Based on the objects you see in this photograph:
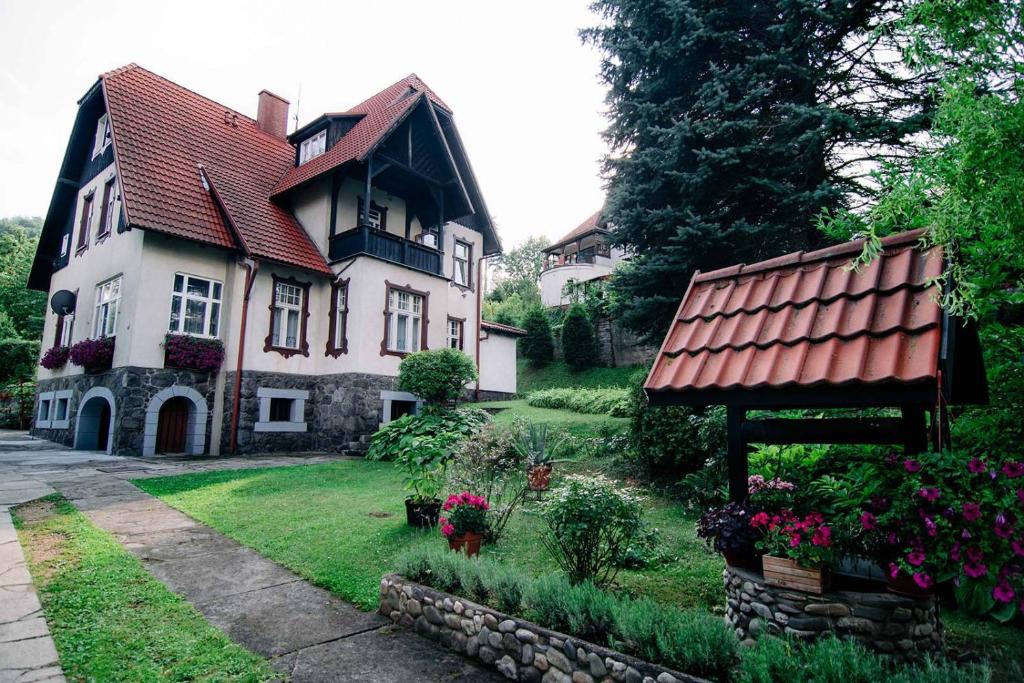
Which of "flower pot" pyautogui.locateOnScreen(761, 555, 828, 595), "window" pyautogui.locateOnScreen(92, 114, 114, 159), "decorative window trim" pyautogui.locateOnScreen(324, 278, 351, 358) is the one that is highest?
"window" pyautogui.locateOnScreen(92, 114, 114, 159)

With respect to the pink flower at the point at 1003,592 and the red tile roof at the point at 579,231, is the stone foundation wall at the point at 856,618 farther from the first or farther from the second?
the red tile roof at the point at 579,231

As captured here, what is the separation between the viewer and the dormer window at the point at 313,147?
58.5 feet

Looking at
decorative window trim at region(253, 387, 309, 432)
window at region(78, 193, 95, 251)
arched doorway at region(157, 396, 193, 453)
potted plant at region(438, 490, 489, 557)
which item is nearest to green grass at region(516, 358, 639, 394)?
decorative window trim at region(253, 387, 309, 432)

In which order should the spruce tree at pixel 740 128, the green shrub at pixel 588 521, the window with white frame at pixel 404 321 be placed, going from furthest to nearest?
the window with white frame at pixel 404 321
the spruce tree at pixel 740 128
the green shrub at pixel 588 521

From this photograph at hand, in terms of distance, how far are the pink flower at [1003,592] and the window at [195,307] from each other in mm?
15370

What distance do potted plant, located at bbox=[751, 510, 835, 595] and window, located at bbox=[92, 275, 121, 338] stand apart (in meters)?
15.5

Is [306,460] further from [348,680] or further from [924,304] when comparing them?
[924,304]

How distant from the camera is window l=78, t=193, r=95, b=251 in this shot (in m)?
16.0

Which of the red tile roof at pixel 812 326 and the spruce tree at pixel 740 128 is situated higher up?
the spruce tree at pixel 740 128

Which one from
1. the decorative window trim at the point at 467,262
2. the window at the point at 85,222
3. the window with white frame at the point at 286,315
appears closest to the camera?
the window with white frame at the point at 286,315

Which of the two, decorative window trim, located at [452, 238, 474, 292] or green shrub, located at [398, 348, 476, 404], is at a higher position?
decorative window trim, located at [452, 238, 474, 292]

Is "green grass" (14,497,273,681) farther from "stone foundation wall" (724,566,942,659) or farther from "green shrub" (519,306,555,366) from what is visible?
"green shrub" (519,306,555,366)

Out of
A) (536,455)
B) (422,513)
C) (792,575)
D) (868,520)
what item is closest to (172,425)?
(536,455)

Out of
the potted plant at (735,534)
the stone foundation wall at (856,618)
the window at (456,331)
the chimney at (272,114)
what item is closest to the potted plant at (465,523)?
the potted plant at (735,534)
